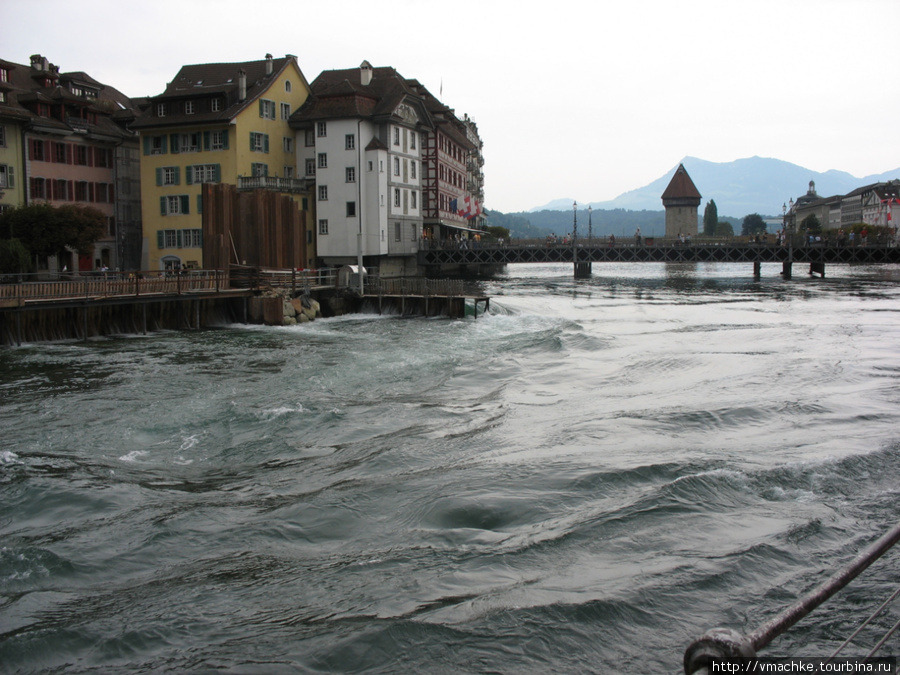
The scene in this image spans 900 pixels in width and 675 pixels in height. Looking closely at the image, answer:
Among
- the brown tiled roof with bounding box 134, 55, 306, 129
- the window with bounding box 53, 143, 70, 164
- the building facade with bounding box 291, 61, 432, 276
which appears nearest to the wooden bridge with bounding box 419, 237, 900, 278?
the building facade with bounding box 291, 61, 432, 276

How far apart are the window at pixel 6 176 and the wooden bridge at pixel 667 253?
31113 millimetres

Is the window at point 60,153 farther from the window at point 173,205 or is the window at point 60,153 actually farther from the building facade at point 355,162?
the building facade at point 355,162

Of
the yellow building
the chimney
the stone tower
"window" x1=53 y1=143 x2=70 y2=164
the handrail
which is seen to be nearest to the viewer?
the handrail

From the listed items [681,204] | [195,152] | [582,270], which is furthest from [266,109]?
[681,204]

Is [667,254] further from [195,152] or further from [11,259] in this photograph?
[11,259]

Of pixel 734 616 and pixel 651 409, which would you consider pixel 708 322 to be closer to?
pixel 651 409

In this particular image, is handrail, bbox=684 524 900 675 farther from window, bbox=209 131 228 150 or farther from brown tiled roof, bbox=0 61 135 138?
window, bbox=209 131 228 150

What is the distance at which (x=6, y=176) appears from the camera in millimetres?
48312

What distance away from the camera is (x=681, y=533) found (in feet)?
28.8

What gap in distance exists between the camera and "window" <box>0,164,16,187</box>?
48.0 meters

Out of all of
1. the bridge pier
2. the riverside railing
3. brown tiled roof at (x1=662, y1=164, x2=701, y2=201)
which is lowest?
the riverside railing

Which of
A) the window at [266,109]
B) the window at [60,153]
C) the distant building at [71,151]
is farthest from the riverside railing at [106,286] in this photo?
the window at [266,109]

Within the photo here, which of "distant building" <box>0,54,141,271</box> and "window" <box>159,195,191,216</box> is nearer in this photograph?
"distant building" <box>0,54,141,271</box>

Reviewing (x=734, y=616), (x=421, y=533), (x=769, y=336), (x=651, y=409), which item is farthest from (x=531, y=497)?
(x=769, y=336)
